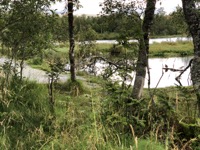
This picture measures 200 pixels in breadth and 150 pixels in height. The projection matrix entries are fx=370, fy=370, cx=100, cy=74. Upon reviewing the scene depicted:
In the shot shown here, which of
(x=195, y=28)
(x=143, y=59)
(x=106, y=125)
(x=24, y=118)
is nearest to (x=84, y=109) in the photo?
(x=24, y=118)

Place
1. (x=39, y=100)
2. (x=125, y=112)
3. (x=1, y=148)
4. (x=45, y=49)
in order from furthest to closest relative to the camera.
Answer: (x=45, y=49)
(x=39, y=100)
(x=125, y=112)
(x=1, y=148)

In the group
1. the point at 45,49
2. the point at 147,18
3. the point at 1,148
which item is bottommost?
the point at 1,148

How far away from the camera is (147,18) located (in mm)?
10281

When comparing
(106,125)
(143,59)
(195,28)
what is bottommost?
(106,125)

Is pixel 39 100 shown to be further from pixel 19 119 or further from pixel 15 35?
pixel 15 35

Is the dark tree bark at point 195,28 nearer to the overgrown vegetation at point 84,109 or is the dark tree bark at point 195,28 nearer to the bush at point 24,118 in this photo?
the overgrown vegetation at point 84,109

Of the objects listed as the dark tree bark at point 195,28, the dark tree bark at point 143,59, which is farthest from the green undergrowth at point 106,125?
the dark tree bark at point 143,59

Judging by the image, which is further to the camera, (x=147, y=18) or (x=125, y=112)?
(x=147, y=18)

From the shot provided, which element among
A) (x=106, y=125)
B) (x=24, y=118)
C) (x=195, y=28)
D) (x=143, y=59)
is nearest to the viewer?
(x=106, y=125)

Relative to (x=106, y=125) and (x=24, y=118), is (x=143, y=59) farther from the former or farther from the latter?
(x=106, y=125)

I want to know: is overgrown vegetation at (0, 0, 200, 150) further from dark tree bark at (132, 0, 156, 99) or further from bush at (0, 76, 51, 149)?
dark tree bark at (132, 0, 156, 99)

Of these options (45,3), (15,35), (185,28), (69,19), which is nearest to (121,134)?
(45,3)

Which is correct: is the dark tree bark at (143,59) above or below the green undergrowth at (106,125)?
above

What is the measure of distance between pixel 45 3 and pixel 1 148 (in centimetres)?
495
